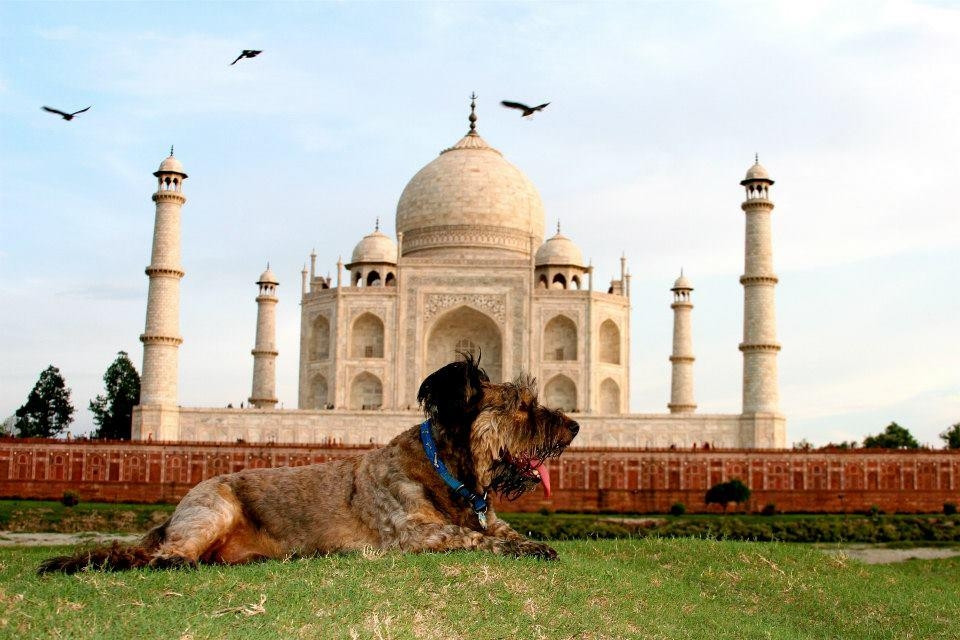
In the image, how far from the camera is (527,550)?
4.96 meters

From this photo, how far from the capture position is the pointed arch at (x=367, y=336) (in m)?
37.1

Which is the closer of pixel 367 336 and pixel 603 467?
pixel 603 467

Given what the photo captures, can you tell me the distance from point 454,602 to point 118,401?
40260 millimetres

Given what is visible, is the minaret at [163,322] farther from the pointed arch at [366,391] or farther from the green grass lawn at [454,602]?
the green grass lawn at [454,602]

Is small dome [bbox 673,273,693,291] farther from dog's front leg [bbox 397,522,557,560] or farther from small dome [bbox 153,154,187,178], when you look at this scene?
dog's front leg [bbox 397,522,557,560]

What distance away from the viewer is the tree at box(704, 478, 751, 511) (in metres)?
25.8

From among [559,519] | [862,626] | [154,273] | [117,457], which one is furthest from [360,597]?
[154,273]

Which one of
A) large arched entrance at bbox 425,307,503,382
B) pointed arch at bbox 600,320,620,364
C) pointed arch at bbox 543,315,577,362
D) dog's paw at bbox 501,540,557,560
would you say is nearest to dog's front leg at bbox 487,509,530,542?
dog's paw at bbox 501,540,557,560

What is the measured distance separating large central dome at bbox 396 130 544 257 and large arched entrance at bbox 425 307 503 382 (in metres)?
2.52

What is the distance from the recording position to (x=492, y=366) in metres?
38.1

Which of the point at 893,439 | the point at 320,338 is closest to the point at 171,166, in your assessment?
the point at 320,338

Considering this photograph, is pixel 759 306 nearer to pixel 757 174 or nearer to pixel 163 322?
pixel 757 174

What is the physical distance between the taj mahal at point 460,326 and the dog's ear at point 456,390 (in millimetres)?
24737

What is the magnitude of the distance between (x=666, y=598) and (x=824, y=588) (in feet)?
4.96
